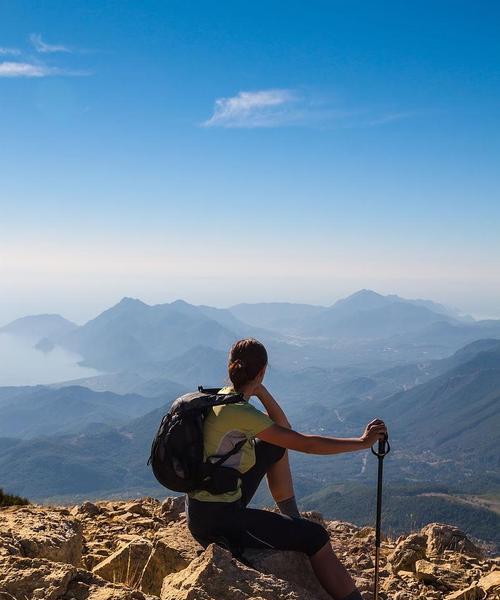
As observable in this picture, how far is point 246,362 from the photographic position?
20.2ft

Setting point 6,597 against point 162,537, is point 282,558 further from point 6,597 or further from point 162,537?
point 6,597

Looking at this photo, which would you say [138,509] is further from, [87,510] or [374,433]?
[374,433]

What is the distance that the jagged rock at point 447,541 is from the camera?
10203 mm

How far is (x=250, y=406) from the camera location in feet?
19.2

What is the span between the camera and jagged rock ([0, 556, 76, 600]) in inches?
184

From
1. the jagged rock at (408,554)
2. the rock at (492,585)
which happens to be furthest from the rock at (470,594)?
the jagged rock at (408,554)

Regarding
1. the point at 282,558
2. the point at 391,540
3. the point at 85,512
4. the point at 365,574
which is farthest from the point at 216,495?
the point at 391,540

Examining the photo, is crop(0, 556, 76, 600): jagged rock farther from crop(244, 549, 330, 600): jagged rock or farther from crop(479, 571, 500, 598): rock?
crop(479, 571, 500, 598): rock

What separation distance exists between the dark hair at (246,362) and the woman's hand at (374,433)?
139 cm

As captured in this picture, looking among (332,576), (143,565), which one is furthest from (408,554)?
(143,565)

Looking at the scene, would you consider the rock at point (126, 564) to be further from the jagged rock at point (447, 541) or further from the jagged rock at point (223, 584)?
the jagged rock at point (447, 541)

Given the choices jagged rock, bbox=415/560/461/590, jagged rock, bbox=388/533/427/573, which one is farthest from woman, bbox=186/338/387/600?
jagged rock, bbox=388/533/427/573

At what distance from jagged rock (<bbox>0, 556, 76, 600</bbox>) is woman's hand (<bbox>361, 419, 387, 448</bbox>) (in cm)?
320

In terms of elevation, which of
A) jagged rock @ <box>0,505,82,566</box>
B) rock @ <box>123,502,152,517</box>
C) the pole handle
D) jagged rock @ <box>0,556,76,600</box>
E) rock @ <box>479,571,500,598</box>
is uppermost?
the pole handle
